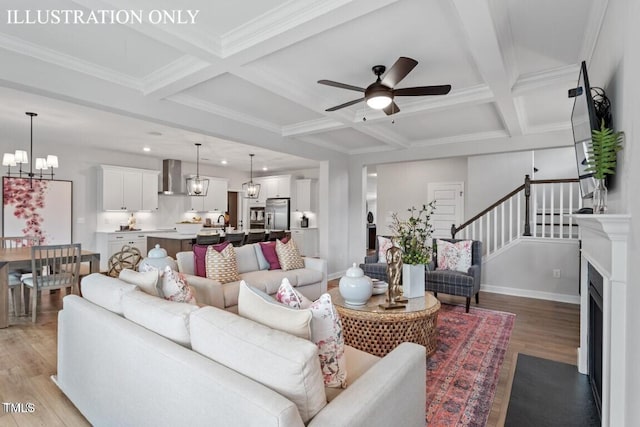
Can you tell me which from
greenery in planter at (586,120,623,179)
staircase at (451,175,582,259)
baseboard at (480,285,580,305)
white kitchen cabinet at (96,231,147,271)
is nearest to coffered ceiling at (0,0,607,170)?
greenery in planter at (586,120,623,179)

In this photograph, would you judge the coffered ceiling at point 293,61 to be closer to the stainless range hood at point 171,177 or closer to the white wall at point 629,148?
the white wall at point 629,148

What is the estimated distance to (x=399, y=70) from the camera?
252 centimetres

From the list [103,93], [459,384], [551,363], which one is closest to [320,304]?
[459,384]

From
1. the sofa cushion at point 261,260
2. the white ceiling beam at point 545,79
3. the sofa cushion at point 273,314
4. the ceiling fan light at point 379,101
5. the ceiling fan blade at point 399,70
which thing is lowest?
the sofa cushion at point 261,260

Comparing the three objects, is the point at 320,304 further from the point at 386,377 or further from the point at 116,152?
the point at 116,152

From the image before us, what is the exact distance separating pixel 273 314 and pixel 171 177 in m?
7.29

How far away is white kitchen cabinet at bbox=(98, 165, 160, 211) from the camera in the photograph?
6879mm

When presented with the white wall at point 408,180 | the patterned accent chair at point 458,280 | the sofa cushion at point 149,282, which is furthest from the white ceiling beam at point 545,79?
the white wall at point 408,180

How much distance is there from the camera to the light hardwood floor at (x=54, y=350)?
2.17 metres

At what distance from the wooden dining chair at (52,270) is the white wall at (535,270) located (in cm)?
608

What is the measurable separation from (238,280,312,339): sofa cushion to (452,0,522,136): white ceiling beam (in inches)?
77.3

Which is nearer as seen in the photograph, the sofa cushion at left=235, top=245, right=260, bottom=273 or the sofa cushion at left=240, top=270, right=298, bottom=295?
the sofa cushion at left=240, top=270, right=298, bottom=295

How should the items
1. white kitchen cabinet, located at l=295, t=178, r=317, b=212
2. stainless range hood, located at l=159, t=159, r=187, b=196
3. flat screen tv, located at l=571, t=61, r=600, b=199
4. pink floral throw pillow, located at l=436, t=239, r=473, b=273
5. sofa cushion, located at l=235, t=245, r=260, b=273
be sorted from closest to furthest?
1. flat screen tv, located at l=571, t=61, r=600, b=199
2. sofa cushion, located at l=235, t=245, r=260, b=273
3. pink floral throw pillow, located at l=436, t=239, r=473, b=273
4. stainless range hood, located at l=159, t=159, r=187, b=196
5. white kitchen cabinet, located at l=295, t=178, r=317, b=212

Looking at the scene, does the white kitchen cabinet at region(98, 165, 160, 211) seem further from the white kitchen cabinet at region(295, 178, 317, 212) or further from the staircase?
the staircase
